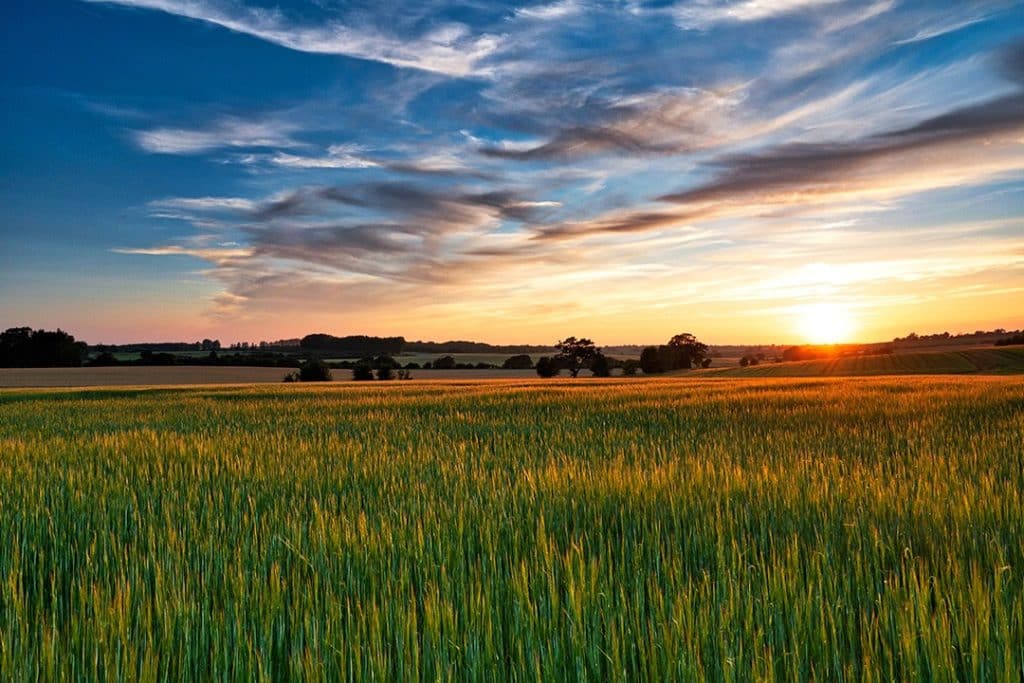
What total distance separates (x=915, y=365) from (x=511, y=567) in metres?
73.4

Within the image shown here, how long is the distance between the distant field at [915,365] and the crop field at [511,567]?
6105 centimetres

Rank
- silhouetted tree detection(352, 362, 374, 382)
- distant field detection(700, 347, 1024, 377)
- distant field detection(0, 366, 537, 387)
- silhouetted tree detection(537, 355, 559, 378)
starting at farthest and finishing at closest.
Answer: silhouetted tree detection(537, 355, 559, 378), silhouetted tree detection(352, 362, 374, 382), distant field detection(700, 347, 1024, 377), distant field detection(0, 366, 537, 387)

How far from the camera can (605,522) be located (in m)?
4.41

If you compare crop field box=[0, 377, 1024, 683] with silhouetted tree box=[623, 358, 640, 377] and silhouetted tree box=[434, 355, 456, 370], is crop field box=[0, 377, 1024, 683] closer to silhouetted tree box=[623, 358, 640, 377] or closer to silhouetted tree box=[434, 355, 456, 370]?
silhouetted tree box=[623, 358, 640, 377]

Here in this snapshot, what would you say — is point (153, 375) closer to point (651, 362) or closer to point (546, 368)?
point (546, 368)

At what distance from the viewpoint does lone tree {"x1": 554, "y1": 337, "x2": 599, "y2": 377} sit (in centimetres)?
Answer: 9844

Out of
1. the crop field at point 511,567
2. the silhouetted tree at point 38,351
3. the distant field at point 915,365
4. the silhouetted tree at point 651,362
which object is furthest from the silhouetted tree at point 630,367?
the crop field at point 511,567

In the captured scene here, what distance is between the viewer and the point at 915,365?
6506 centimetres

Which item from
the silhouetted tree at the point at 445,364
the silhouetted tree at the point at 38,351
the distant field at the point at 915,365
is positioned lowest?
the distant field at the point at 915,365

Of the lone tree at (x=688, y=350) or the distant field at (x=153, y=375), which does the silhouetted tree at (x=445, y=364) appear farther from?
the lone tree at (x=688, y=350)

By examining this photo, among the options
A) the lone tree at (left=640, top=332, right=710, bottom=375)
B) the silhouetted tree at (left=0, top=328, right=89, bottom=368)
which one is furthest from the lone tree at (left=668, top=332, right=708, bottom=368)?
the silhouetted tree at (left=0, top=328, right=89, bottom=368)

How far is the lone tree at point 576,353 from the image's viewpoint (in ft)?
323

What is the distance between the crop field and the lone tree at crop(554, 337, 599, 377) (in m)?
90.5

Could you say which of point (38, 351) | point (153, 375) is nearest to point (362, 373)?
point (153, 375)
